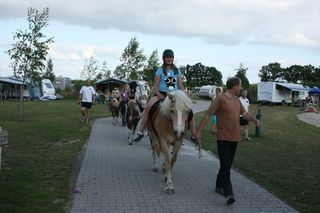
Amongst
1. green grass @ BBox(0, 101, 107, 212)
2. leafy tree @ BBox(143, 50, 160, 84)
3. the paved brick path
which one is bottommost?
the paved brick path

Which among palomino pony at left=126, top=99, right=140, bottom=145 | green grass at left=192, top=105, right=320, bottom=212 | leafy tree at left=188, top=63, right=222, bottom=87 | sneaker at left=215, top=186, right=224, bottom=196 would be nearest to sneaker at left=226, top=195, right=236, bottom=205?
sneaker at left=215, top=186, right=224, bottom=196

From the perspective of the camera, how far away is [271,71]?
13938 centimetres

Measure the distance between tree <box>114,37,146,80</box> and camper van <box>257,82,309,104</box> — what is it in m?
16.2

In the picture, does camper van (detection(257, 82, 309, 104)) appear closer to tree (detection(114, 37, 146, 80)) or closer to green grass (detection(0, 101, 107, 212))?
tree (detection(114, 37, 146, 80))

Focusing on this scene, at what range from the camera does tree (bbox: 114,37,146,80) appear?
5484 centimetres

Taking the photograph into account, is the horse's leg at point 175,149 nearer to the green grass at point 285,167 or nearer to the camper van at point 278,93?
the green grass at point 285,167

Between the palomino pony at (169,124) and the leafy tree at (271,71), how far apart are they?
133m

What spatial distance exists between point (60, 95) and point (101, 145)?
48792mm

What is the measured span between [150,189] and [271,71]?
137 meters

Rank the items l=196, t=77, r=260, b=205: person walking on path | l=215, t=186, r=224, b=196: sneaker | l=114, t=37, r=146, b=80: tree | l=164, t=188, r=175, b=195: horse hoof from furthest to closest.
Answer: l=114, t=37, r=146, b=80: tree, l=215, t=186, r=224, b=196: sneaker, l=164, t=188, r=175, b=195: horse hoof, l=196, t=77, r=260, b=205: person walking on path

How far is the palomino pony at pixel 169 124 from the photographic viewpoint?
24.0 ft

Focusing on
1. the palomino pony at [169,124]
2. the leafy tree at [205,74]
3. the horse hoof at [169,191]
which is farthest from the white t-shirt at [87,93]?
the leafy tree at [205,74]

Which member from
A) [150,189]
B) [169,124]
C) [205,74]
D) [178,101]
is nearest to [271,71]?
[205,74]

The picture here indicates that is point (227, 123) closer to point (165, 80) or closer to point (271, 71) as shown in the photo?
point (165, 80)
